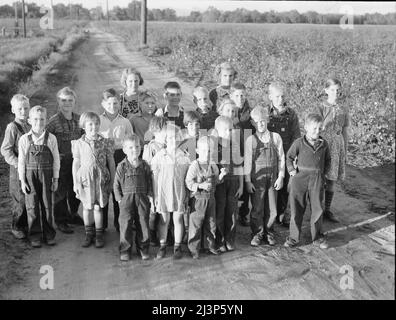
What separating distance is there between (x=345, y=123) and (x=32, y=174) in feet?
11.5

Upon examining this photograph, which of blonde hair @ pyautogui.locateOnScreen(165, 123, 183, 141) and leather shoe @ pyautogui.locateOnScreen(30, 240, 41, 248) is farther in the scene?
leather shoe @ pyautogui.locateOnScreen(30, 240, 41, 248)

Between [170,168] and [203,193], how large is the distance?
41cm

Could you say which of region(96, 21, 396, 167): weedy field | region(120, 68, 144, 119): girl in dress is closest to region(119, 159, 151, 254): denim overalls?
region(120, 68, 144, 119): girl in dress

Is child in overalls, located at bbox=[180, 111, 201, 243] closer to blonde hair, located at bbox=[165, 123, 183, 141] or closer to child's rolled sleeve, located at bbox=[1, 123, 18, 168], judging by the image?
blonde hair, located at bbox=[165, 123, 183, 141]

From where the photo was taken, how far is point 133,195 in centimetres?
441

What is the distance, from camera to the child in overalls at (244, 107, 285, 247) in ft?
15.4

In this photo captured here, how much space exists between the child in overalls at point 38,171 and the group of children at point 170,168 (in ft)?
0.03

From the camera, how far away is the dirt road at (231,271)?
384 centimetres

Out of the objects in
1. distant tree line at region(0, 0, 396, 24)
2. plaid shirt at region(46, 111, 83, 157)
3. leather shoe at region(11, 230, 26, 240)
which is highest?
distant tree line at region(0, 0, 396, 24)

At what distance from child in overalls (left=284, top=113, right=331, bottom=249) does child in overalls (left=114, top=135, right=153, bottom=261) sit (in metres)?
1.49

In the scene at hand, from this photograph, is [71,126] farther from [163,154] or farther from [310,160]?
[310,160]

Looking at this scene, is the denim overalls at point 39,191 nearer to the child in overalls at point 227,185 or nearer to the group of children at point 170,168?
the group of children at point 170,168
